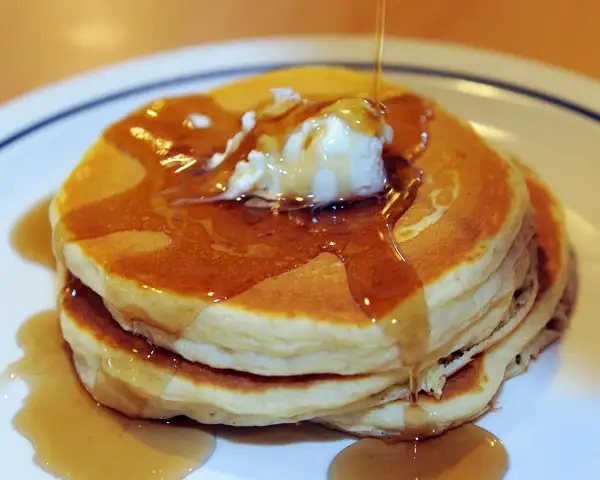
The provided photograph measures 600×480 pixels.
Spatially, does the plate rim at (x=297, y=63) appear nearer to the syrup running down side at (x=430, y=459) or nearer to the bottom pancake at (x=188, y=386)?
the bottom pancake at (x=188, y=386)

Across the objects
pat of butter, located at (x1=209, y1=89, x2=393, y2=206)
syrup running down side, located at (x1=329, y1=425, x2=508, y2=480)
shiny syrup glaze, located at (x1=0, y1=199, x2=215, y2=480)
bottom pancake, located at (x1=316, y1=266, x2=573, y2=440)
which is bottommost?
shiny syrup glaze, located at (x1=0, y1=199, x2=215, y2=480)

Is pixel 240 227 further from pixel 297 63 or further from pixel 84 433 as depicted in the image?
pixel 297 63

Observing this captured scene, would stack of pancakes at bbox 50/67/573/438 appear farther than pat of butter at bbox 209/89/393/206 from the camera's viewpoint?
No

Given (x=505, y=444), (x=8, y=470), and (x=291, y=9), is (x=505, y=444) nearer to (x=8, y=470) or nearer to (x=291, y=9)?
(x=8, y=470)

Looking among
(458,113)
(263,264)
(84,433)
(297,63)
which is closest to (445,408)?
(263,264)

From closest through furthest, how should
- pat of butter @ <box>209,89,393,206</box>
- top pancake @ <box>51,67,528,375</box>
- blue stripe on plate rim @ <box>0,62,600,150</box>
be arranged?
1. top pancake @ <box>51,67,528,375</box>
2. pat of butter @ <box>209,89,393,206</box>
3. blue stripe on plate rim @ <box>0,62,600,150</box>

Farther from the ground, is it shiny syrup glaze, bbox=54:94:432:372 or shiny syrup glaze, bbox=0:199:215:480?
shiny syrup glaze, bbox=54:94:432:372

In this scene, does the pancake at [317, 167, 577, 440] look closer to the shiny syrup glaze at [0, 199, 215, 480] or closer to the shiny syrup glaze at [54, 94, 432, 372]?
the shiny syrup glaze at [54, 94, 432, 372]

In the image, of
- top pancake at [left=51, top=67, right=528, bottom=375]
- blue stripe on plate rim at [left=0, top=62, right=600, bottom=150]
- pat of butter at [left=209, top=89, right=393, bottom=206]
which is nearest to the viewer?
top pancake at [left=51, top=67, right=528, bottom=375]

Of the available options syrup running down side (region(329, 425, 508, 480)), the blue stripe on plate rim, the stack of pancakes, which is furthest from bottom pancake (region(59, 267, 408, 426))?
the blue stripe on plate rim
